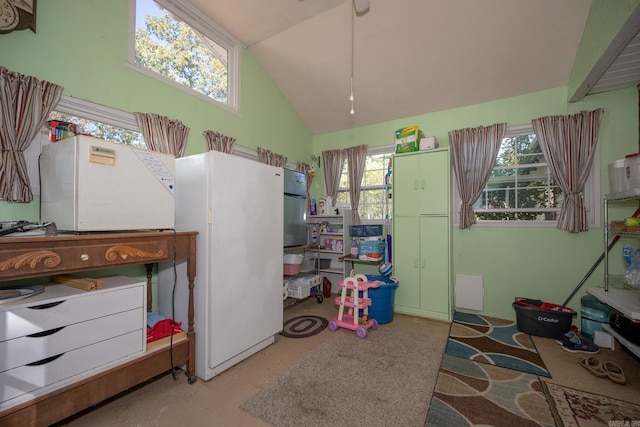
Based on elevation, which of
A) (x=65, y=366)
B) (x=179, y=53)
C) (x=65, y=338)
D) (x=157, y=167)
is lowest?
(x=65, y=366)

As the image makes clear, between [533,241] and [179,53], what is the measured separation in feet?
14.2

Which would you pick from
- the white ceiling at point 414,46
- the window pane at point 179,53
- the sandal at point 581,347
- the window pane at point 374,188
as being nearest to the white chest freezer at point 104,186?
the window pane at point 179,53

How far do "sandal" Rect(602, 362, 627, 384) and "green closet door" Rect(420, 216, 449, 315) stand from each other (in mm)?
1232

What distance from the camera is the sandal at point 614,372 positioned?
5.88ft

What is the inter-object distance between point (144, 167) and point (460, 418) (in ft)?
7.90

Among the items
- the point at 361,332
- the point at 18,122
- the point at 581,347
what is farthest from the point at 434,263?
the point at 18,122

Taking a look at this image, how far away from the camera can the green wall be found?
2.57m

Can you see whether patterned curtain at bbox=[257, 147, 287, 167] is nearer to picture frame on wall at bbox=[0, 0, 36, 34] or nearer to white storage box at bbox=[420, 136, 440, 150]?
white storage box at bbox=[420, 136, 440, 150]

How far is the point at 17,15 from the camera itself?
1.55m

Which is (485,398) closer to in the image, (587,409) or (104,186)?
(587,409)

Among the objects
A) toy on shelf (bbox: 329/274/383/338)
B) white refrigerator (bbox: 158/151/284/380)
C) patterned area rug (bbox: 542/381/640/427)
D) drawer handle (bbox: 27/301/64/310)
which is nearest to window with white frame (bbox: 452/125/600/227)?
toy on shelf (bbox: 329/274/383/338)

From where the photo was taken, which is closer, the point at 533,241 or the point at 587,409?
the point at 587,409

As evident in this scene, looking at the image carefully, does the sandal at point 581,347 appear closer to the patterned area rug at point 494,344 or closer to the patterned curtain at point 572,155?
the patterned area rug at point 494,344

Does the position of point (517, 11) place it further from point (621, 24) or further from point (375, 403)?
point (375, 403)
